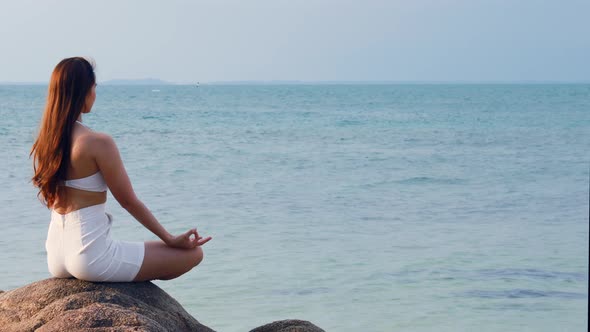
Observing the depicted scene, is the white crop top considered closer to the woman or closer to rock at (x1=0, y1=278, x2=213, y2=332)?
the woman

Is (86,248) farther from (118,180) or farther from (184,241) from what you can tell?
(184,241)

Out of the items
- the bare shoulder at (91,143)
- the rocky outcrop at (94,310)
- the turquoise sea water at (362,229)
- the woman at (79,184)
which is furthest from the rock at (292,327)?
the turquoise sea water at (362,229)

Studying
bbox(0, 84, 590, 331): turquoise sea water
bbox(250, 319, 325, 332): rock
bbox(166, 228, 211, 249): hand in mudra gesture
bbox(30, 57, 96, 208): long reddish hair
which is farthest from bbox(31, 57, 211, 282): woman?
bbox(0, 84, 590, 331): turquoise sea water

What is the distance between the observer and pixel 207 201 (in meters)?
11.6

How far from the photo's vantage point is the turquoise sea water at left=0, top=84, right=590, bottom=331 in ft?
22.0

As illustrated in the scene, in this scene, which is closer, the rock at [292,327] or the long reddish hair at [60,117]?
the long reddish hair at [60,117]

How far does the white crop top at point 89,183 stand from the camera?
11.3 feet

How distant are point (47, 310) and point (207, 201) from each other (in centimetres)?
837

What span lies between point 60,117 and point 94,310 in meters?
0.85

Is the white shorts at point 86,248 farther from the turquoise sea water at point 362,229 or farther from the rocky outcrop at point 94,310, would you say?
the turquoise sea water at point 362,229

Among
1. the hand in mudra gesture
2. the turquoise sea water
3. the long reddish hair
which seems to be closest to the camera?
the long reddish hair

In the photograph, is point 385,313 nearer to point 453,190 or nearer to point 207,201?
point 207,201

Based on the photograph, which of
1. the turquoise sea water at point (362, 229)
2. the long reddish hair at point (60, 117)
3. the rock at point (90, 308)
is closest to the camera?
the rock at point (90, 308)

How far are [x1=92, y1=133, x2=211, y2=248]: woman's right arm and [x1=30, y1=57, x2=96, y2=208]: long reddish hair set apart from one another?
0.44 feet
